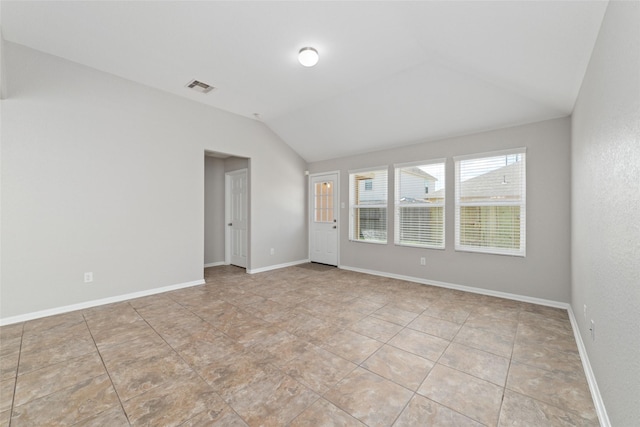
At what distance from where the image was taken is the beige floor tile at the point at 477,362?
1991mm

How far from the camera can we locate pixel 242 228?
5824 millimetres

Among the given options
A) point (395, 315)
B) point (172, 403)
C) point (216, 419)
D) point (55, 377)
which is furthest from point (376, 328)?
point (55, 377)

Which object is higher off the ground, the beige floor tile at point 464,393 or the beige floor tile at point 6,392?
the beige floor tile at point 6,392

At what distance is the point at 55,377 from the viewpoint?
1978 millimetres

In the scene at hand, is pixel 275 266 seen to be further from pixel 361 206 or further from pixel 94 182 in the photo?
pixel 94 182

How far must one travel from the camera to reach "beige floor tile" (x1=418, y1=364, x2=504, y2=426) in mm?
1623

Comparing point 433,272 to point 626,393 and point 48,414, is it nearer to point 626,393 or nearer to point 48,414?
point 626,393

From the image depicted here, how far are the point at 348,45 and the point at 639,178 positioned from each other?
266 cm

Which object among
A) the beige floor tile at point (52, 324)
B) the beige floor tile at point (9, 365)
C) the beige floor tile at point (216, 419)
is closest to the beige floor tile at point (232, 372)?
the beige floor tile at point (216, 419)

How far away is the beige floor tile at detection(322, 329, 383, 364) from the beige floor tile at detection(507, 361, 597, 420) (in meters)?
1.04

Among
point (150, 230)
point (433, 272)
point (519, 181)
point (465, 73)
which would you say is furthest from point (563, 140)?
point (150, 230)

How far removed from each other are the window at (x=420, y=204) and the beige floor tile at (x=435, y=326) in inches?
64.8

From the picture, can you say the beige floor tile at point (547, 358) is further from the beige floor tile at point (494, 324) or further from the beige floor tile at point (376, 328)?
the beige floor tile at point (376, 328)

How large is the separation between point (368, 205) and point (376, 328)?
3.01m
